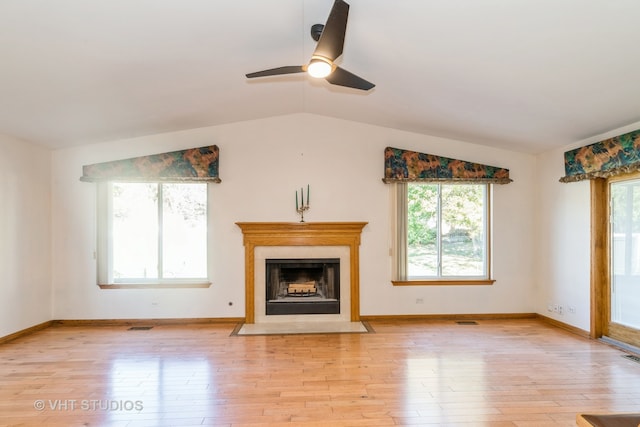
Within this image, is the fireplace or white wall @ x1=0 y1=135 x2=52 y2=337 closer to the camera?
white wall @ x1=0 y1=135 x2=52 y2=337

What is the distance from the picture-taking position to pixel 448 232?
5.12 meters

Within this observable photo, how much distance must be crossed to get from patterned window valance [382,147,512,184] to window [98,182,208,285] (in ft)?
9.10

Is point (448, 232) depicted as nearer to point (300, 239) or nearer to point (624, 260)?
point (624, 260)

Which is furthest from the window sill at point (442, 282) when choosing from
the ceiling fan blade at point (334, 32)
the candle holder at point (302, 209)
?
the ceiling fan blade at point (334, 32)

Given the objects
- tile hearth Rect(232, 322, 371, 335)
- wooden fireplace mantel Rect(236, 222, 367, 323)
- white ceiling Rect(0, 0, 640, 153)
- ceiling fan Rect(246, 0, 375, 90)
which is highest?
white ceiling Rect(0, 0, 640, 153)

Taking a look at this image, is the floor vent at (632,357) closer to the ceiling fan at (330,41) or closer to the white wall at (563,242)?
the white wall at (563,242)

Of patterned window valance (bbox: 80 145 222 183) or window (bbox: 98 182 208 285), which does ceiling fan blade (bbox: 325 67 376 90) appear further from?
window (bbox: 98 182 208 285)

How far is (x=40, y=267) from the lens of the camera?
15.0 feet

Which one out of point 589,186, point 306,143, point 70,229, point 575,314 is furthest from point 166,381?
point 589,186

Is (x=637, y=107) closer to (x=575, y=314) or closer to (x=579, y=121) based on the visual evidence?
(x=579, y=121)

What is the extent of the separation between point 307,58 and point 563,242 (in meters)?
4.15

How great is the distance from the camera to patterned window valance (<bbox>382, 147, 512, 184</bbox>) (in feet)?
16.1

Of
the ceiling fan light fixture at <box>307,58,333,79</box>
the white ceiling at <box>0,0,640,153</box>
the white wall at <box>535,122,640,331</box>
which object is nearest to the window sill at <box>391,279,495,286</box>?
the white wall at <box>535,122,640,331</box>

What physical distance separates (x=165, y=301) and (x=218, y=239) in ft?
3.81
